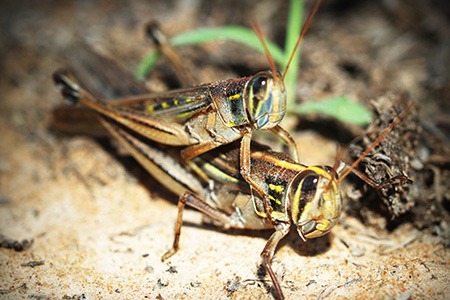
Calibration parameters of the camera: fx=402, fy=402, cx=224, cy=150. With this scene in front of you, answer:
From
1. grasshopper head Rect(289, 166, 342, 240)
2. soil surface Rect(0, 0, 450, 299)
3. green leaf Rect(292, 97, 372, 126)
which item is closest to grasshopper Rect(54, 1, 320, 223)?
grasshopper head Rect(289, 166, 342, 240)

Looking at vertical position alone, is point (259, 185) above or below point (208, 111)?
below

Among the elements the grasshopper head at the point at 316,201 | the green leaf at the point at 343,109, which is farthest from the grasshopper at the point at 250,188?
the green leaf at the point at 343,109

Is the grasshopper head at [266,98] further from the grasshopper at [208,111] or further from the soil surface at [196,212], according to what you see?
the soil surface at [196,212]

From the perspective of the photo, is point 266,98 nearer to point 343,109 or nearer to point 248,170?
point 248,170

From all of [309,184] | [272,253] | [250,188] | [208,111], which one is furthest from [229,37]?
[272,253]

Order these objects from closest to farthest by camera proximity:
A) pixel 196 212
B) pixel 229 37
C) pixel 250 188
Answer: pixel 250 188
pixel 196 212
pixel 229 37

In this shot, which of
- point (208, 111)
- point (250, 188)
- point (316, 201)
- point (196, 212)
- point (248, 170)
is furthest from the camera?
point (196, 212)

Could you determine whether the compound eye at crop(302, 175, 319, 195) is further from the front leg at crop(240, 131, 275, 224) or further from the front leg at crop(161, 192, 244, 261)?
the front leg at crop(161, 192, 244, 261)
